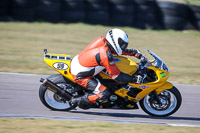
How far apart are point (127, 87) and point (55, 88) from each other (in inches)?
50.4

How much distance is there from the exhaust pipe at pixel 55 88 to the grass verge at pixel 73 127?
57 centimetres

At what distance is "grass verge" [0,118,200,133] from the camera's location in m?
→ 4.41

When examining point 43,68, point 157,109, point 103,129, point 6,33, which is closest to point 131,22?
point 6,33

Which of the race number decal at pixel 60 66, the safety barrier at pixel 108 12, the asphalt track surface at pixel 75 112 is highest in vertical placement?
the safety barrier at pixel 108 12

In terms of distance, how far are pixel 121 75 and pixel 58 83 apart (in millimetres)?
1191

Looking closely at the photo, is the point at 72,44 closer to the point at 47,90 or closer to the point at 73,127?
the point at 47,90

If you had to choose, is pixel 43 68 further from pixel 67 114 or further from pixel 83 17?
pixel 83 17

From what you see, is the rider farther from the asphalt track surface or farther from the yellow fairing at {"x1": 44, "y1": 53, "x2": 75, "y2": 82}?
the asphalt track surface

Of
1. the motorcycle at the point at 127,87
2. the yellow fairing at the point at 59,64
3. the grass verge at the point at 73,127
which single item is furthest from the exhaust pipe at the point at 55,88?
the grass verge at the point at 73,127

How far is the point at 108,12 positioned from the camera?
16.2 meters

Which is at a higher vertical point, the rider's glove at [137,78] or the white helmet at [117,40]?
the white helmet at [117,40]

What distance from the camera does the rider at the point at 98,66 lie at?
4.97 meters

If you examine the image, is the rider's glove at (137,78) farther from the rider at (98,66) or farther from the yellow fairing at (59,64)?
the yellow fairing at (59,64)

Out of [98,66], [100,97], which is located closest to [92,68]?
[98,66]
